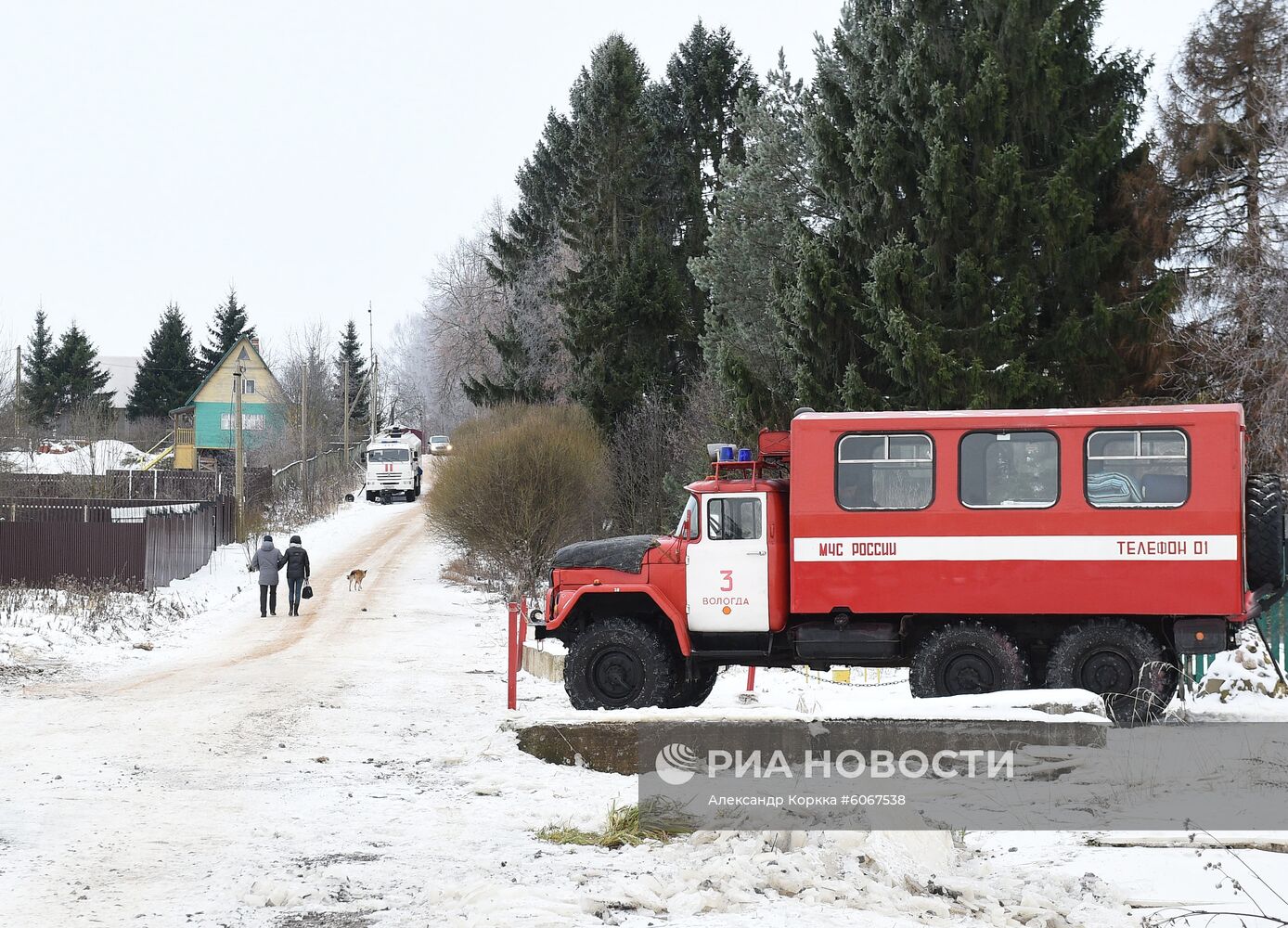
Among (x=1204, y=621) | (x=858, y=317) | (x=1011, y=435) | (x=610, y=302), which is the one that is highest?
(x=610, y=302)

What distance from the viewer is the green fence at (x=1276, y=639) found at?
577 inches

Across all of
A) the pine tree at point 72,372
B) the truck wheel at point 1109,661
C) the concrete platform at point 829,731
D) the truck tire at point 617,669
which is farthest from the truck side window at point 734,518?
the pine tree at point 72,372

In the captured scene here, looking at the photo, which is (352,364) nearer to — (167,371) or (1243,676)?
(167,371)

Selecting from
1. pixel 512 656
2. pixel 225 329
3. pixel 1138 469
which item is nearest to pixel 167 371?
pixel 225 329

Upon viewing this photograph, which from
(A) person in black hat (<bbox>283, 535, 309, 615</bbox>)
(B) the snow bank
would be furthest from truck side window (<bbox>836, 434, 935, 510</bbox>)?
(A) person in black hat (<bbox>283, 535, 309, 615</bbox>)

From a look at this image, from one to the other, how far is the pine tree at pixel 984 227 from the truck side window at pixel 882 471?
969cm

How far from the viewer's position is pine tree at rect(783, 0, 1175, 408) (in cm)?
2316

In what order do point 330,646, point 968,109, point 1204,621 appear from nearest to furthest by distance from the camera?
1. point 1204,621
2. point 330,646
3. point 968,109

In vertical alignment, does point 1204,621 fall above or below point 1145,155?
below

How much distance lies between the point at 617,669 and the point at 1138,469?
5.63 m

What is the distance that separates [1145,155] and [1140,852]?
67.4 feet

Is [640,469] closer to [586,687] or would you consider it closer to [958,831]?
[586,687]

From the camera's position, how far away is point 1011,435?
42.9 feet

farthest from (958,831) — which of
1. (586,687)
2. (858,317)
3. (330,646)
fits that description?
(858,317)
